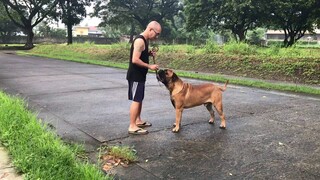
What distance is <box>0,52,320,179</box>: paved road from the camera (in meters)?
4.18

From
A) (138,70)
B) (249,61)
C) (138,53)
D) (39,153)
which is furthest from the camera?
(249,61)

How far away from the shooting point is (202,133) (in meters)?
5.68

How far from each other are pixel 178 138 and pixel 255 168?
1.48m

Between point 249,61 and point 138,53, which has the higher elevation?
point 138,53

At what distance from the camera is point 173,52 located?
19531 millimetres

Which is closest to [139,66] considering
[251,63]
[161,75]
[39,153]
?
[161,75]

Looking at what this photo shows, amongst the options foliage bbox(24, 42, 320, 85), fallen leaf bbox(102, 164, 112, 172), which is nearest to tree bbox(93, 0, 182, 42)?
foliage bbox(24, 42, 320, 85)

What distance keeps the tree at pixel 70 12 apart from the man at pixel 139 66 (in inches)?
1454

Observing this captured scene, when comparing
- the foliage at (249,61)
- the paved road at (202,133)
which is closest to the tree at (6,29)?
the foliage at (249,61)

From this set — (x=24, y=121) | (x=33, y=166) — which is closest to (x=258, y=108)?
(x=24, y=121)

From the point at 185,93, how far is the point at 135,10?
4758cm

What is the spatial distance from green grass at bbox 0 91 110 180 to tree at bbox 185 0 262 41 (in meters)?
25.3

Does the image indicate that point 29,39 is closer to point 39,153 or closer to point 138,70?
point 138,70

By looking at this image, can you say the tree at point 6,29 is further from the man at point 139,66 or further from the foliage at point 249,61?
the man at point 139,66
